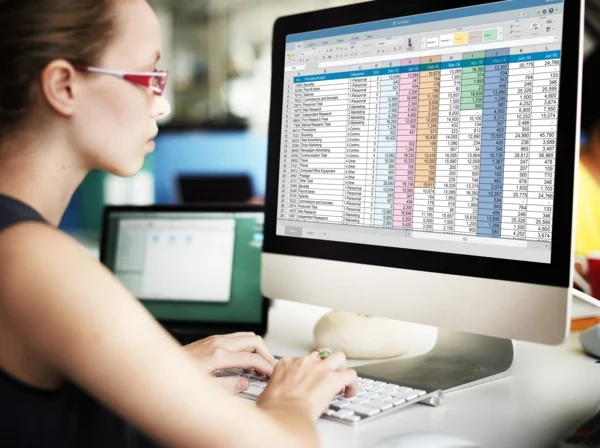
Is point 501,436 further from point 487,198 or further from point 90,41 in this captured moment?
point 90,41

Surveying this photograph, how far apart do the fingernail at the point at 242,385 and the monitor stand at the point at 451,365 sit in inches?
6.2

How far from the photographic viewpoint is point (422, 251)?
0.89 metres

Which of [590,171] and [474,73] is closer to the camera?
[474,73]

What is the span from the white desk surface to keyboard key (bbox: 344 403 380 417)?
0.04 feet

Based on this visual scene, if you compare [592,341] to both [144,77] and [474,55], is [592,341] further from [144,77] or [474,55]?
[144,77]

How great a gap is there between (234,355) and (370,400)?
20 cm

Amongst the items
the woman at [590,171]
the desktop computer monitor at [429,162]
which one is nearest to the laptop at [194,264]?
the desktop computer monitor at [429,162]

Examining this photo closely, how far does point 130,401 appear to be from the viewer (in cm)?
56

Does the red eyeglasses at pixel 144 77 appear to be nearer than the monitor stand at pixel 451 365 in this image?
Yes

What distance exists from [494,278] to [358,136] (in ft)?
0.94

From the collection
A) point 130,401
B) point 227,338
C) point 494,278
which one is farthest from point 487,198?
point 130,401

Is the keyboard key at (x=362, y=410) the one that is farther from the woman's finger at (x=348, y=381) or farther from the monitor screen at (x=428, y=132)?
the monitor screen at (x=428, y=132)

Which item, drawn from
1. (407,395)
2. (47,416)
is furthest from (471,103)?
(47,416)

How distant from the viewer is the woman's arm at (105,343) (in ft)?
1.81
